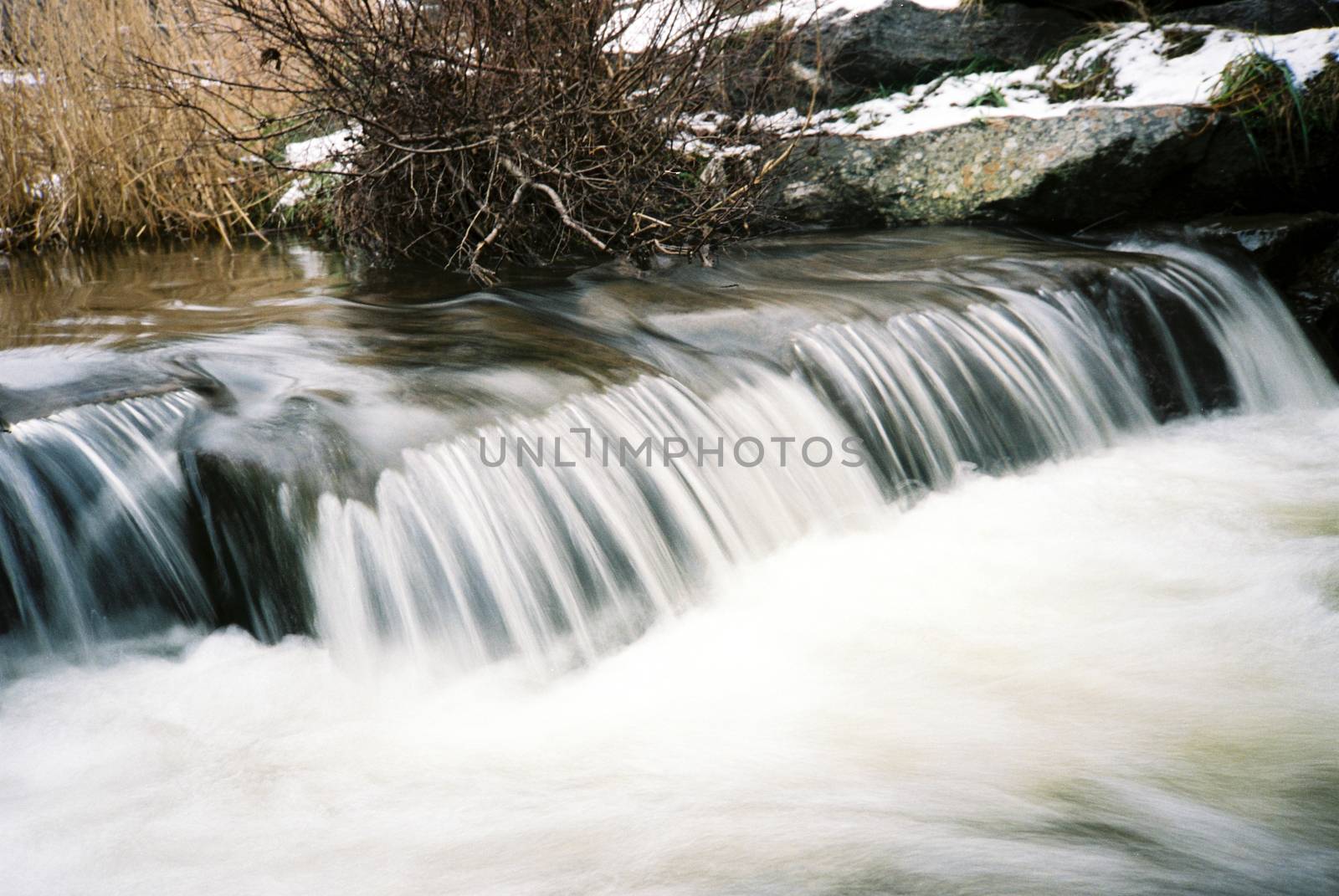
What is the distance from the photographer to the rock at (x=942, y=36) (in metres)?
6.69

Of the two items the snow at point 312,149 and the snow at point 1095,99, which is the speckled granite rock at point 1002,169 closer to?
the snow at point 1095,99

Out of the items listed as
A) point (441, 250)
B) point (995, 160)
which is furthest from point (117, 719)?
point (995, 160)

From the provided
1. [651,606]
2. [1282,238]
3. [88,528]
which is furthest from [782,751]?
[1282,238]

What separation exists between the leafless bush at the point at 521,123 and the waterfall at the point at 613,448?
A: 63 centimetres

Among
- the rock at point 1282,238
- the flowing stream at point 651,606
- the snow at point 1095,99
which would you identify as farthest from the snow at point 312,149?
the rock at point 1282,238

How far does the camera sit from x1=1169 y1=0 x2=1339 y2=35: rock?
614 cm

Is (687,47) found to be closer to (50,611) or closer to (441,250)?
(441,250)

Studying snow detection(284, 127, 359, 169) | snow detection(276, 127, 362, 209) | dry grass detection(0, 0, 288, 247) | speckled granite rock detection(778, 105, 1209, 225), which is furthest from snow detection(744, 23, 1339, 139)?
dry grass detection(0, 0, 288, 247)

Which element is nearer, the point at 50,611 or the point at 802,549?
the point at 50,611

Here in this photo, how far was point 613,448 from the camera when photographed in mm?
3176

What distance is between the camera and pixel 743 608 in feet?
9.70

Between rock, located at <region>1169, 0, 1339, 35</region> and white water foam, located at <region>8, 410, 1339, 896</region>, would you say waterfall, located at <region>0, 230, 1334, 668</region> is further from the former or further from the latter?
rock, located at <region>1169, 0, 1339, 35</region>

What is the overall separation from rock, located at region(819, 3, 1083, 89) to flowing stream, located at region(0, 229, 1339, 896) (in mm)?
3008

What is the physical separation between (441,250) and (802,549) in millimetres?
2820
